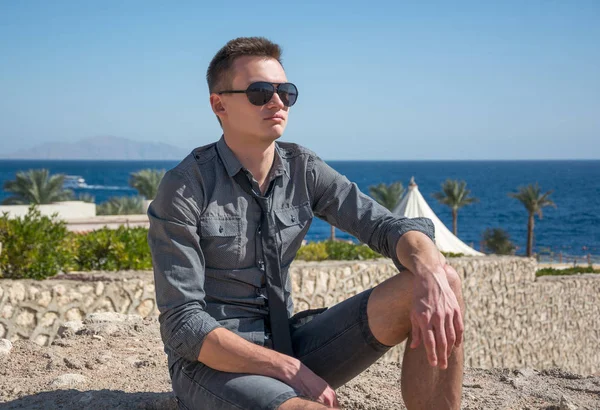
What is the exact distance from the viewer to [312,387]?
2.43 m

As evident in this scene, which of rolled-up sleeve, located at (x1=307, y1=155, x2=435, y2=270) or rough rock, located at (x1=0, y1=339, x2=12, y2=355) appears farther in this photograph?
rough rock, located at (x1=0, y1=339, x2=12, y2=355)

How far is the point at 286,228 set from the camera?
2.84 metres

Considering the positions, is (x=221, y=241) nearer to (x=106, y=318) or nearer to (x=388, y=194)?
(x=106, y=318)

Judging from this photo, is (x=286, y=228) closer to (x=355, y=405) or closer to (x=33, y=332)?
(x=355, y=405)

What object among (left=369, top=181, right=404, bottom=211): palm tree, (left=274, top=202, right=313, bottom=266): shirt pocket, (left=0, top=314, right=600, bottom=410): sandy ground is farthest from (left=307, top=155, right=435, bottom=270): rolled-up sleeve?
(left=369, top=181, right=404, bottom=211): palm tree

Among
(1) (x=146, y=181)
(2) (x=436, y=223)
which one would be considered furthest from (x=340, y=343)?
(1) (x=146, y=181)

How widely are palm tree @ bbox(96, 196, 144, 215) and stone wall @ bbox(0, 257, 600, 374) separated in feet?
52.9

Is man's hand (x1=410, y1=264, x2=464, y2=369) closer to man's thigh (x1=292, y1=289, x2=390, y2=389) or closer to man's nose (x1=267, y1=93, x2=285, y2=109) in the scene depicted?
→ man's thigh (x1=292, y1=289, x2=390, y2=389)

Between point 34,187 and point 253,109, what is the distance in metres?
24.5

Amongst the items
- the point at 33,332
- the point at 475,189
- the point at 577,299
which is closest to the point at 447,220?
the point at 475,189

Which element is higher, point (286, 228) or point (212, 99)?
point (212, 99)

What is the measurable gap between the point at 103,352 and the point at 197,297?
8.48 feet

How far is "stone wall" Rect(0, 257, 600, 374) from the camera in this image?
8141 millimetres

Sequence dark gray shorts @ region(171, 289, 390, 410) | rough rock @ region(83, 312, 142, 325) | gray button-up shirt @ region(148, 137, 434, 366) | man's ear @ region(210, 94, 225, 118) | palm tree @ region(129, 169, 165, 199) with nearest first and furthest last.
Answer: dark gray shorts @ region(171, 289, 390, 410) < gray button-up shirt @ region(148, 137, 434, 366) < man's ear @ region(210, 94, 225, 118) < rough rock @ region(83, 312, 142, 325) < palm tree @ region(129, 169, 165, 199)
